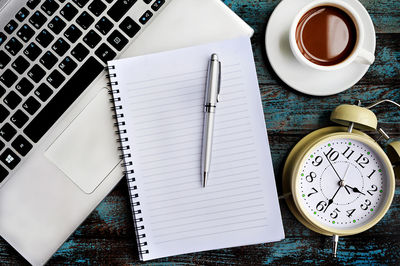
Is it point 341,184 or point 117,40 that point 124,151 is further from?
point 341,184

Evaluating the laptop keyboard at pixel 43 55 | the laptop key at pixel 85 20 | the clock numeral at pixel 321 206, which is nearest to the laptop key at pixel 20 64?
the laptop keyboard at pixel 43 55

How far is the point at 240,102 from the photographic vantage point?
0.54 metres

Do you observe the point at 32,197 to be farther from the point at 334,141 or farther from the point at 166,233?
the point at 334,141

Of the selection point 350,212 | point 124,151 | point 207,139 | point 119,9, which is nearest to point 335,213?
point 350,212

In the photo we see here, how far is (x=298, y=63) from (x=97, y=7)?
323mm

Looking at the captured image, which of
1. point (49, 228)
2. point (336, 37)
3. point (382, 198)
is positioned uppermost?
point (336, 37)

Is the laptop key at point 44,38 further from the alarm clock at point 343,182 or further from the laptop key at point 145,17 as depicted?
the alarm clock at point 343,182

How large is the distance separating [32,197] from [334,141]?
48cm

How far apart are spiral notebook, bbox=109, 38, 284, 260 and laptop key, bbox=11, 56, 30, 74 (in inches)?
5.5

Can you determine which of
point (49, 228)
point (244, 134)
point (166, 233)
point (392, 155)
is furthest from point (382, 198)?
point (49, 228)

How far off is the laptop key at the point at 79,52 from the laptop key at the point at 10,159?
0.17 m

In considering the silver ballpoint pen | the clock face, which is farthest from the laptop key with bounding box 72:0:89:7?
the clock face

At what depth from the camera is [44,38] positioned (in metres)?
0.51

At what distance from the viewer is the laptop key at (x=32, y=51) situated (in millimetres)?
506
